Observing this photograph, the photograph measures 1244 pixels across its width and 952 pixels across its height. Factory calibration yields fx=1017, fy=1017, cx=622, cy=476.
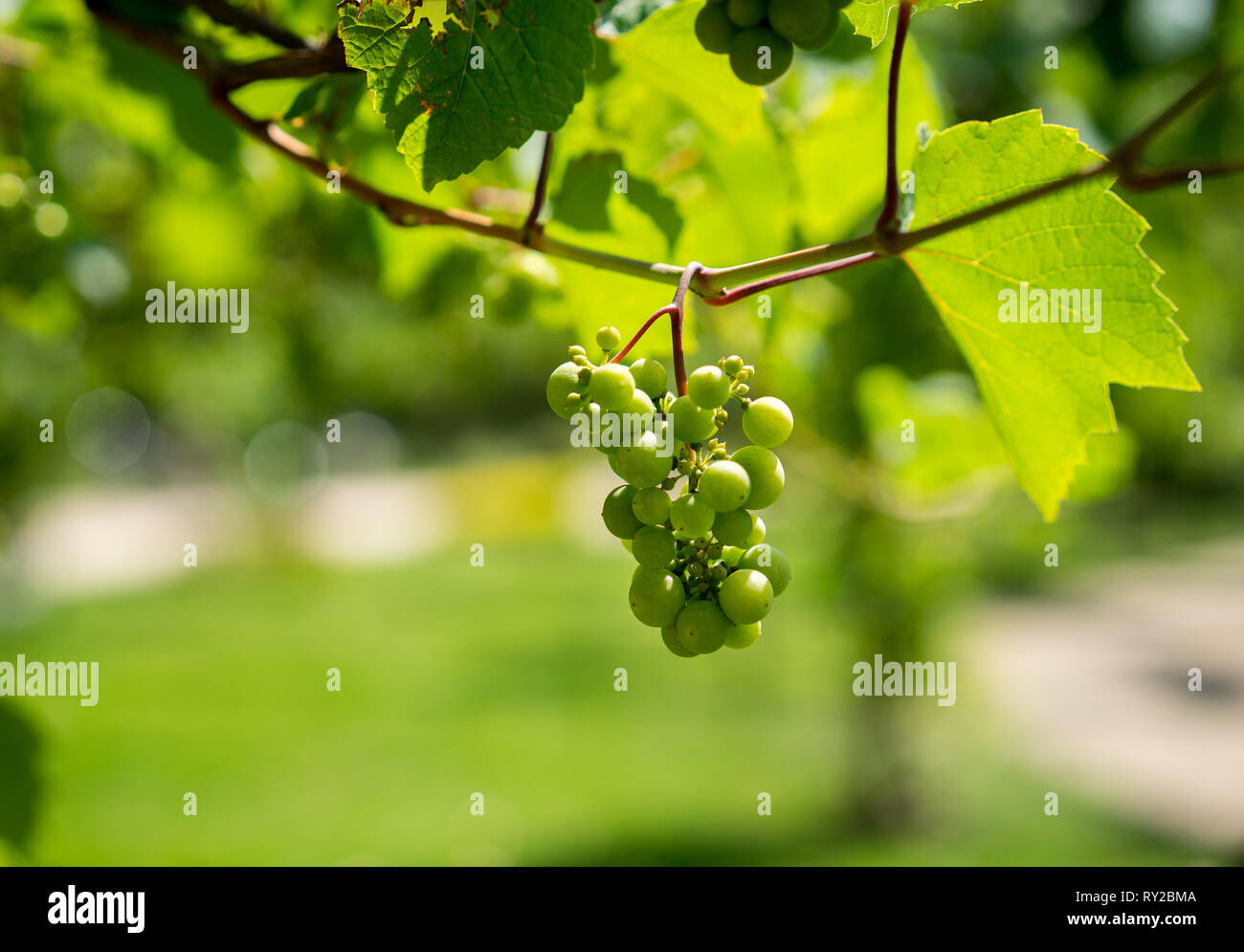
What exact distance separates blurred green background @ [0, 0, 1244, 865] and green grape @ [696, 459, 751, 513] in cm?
56

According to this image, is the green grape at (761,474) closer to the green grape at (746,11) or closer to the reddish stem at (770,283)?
the reddish stem at (770,283)

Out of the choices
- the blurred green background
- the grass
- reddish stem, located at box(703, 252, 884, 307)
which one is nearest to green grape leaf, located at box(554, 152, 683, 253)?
the blurred green background

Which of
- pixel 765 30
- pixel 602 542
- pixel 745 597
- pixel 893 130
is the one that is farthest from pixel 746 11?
pixel 602 542

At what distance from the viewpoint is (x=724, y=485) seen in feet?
2.82

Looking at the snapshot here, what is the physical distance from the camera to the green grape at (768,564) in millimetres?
932

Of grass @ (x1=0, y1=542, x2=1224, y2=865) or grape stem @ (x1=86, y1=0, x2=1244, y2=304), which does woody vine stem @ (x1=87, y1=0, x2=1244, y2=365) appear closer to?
grape stem @ (x1=86, y1=0, x2=1244, y2=304)

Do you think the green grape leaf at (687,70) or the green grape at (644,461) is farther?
the green grape leaf at (687,70)

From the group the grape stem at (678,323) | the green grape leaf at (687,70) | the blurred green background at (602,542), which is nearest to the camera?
the grape stem at (678,323)

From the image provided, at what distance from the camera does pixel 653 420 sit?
0.89 metres

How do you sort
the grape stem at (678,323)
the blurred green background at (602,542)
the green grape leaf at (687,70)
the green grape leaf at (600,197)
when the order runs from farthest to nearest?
1. the blurred green background at (602,542)
2. the green grape leaf at (600,197)
3. the green grape leaf at (687,70)
4. the grape stem at (678,323)

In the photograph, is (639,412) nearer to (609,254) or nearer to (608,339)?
(608,339)

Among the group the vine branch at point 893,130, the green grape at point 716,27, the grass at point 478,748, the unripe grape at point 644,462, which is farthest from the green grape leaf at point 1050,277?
the grass at point 478,748

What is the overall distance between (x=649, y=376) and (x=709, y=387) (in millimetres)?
81

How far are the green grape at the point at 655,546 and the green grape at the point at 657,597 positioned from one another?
1cm
